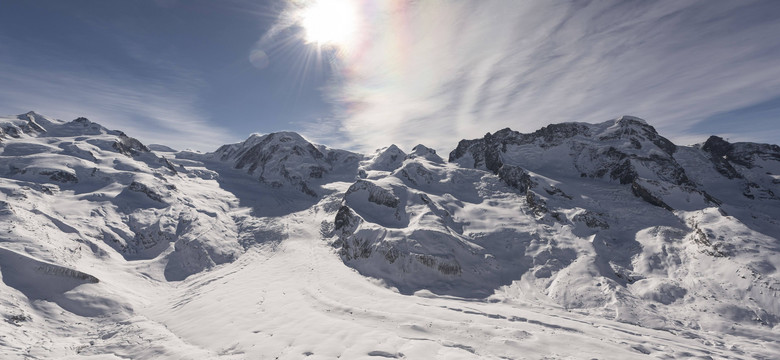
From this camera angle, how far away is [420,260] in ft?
130

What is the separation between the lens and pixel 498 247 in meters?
44.6

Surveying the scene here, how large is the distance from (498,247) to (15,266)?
56.4 m

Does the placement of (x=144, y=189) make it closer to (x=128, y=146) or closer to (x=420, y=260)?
(x=128, y=146)

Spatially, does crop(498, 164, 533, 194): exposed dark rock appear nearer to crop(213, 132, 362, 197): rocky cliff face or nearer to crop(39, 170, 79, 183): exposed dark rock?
crop(213, 132, 362, 197): rocky cliff face

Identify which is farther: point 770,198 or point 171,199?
Result: point 171,199

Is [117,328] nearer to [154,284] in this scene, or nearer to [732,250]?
[154,284]

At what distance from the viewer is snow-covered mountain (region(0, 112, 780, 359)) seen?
23344 mm

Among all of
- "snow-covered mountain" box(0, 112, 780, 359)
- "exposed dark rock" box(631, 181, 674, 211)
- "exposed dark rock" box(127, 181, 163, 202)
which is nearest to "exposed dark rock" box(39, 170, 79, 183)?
"snow-covered mountain" box(0, 112, 780, 359)

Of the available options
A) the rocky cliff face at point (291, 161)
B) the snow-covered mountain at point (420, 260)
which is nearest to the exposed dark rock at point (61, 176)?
the snow-covered mountain at point (420, 260)

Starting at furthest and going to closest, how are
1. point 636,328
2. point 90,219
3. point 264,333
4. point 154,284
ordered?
point 90,219 → point 154,284 → point 636,328 → point 264,333

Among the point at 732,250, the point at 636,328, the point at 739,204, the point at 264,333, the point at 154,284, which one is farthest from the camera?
the point at 739,204

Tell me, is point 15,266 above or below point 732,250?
below

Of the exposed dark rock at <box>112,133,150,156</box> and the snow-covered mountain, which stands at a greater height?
the exposed dark rock at <box>112,133,150,156</box>

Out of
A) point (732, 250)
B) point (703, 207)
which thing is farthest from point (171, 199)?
point (703, 207)
